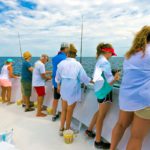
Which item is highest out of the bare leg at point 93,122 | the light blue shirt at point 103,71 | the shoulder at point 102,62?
the shoulder at point 102,62

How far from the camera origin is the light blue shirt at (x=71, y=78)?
3.02 m

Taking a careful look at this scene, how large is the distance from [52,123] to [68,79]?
41.2 inches

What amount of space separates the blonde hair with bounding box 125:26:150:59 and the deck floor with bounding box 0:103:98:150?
1.43 metres

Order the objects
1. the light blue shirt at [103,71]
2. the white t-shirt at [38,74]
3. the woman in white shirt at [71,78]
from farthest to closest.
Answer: the white t-shirt at [38,74] < the woman in white shirt at [71,78] < the light blue shirt at [103,71]

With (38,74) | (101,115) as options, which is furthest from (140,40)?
(38,74)

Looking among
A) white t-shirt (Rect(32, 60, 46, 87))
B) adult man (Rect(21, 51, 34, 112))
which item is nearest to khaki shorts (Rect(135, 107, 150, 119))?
white t-shirt (Rect(32, 60, 46, 87))

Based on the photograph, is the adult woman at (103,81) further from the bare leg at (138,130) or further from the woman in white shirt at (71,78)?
the bare leg at (138,130)

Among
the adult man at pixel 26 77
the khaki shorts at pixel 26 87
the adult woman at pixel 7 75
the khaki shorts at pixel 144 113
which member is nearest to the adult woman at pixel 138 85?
the khaki shorts at pixel 144 113

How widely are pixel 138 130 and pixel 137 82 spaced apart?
39cm

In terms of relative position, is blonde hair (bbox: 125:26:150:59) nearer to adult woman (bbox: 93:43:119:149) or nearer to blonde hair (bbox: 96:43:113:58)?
adult woman (bbox: 93:43:119:149)

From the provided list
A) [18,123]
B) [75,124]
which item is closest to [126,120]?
[75,124]

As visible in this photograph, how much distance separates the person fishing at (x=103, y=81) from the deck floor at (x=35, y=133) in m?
0.30

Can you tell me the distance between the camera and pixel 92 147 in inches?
112

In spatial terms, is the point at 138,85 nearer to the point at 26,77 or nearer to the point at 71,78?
the point at 71,78
